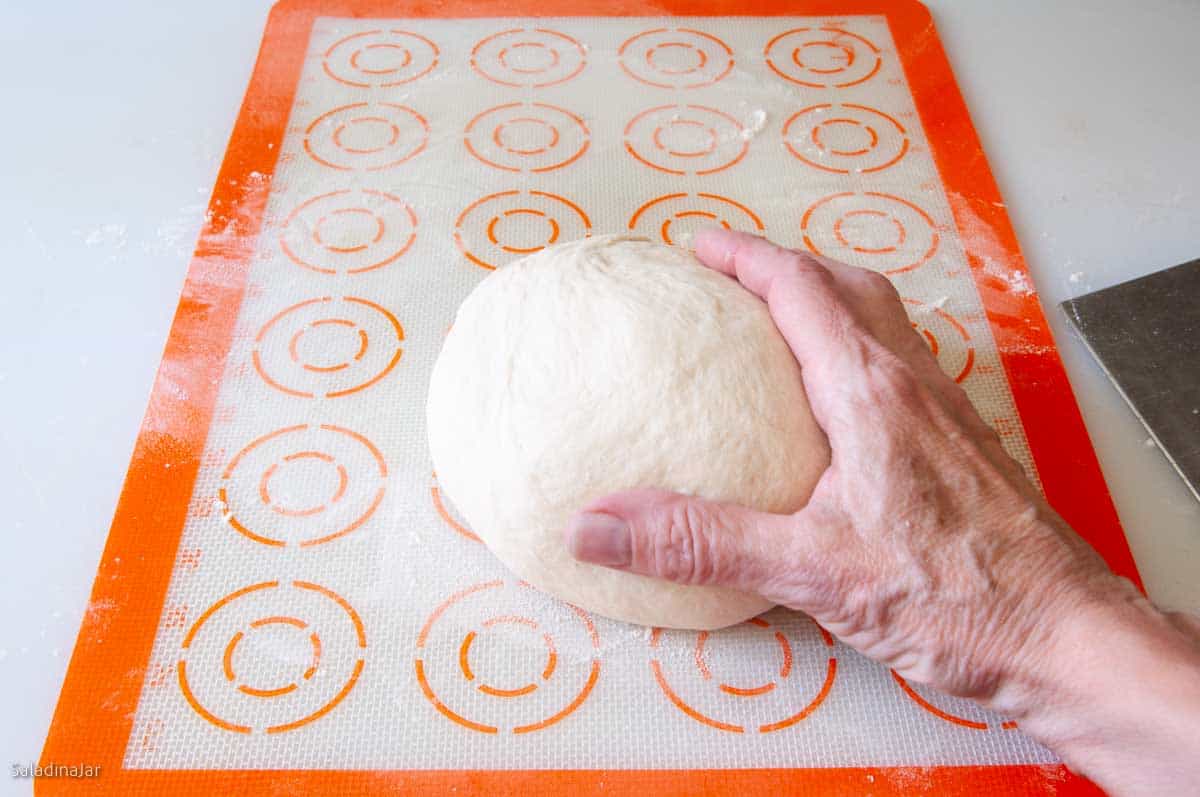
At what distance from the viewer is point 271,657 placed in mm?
1189

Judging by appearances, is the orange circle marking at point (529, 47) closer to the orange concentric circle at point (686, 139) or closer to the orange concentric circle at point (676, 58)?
the orange concentric circle at point (676, 58)

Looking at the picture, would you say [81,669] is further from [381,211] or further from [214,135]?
[214,135]

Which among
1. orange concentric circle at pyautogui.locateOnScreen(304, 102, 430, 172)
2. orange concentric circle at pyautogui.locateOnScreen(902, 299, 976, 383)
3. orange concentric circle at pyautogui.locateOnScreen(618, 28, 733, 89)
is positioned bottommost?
orange concentric circle at pyautogui.locateOnScreen(902, 299, 976, 383)

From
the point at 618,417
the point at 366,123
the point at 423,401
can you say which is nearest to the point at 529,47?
the point at 366,123

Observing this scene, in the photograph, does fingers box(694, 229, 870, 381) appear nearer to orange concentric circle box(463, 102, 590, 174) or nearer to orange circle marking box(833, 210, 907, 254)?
orange circle marking box(833, 210, 907, 254)

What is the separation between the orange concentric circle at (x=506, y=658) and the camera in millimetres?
1146

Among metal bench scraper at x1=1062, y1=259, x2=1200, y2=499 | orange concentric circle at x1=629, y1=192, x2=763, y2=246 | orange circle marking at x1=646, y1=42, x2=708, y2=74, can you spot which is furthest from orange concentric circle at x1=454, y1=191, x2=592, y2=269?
metal bench scraper at x1=1062, y1=259, x2=1200, y2=499

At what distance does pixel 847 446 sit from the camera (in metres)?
1.01

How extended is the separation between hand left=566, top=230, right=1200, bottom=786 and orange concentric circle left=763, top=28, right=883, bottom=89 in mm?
1150

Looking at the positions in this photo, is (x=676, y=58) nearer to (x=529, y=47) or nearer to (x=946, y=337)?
(x=529, y=47)

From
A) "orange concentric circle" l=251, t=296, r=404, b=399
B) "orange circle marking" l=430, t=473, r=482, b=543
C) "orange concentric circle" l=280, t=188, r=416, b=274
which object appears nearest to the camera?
"orange circle marking" l=430, t=473, r=482, b=543

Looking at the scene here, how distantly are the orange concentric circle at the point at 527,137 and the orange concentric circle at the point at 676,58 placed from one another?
0.74 ft

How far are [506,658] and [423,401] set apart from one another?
455 millimetres

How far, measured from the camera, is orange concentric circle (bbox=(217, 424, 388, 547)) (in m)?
1.31
